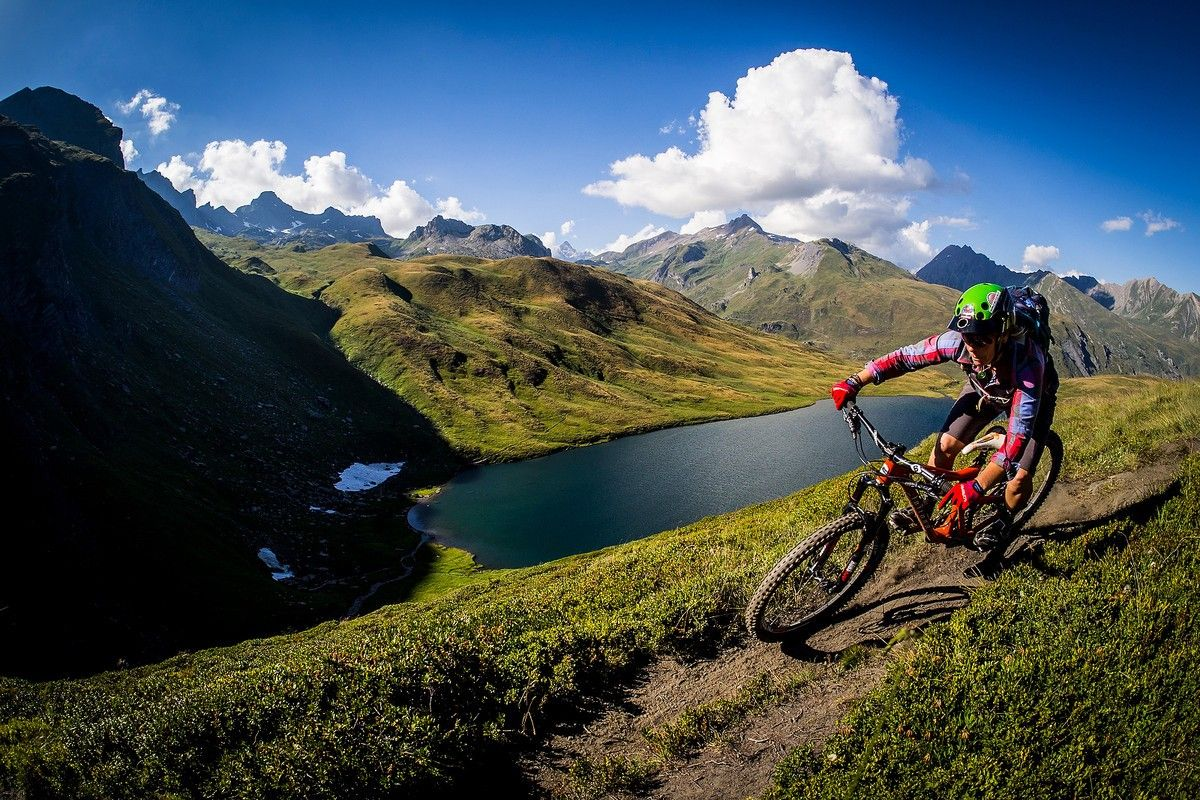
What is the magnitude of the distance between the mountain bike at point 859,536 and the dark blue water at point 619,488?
8046 centimetres

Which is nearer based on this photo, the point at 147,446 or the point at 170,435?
the point at 147,446

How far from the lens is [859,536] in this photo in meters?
9.69

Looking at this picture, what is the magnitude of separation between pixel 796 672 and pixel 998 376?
19.3 ft

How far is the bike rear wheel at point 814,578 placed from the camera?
903cm

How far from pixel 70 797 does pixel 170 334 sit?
154 m

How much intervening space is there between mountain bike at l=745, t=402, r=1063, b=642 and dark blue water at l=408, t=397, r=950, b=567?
80456mm

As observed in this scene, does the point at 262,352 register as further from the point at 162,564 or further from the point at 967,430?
the point at 967,430

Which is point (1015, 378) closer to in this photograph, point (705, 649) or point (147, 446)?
point (705, 649)

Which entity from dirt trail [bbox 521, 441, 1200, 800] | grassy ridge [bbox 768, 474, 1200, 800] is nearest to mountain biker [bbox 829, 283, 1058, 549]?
dirt trail [bbox 521, 441, 1200, 800]

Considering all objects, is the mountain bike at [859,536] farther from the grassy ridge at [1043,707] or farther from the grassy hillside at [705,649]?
the grassy ridge at [1043,707]

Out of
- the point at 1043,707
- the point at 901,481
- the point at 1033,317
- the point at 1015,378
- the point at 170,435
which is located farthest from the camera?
the point at 170,435

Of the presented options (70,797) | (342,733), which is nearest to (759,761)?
(342,733)

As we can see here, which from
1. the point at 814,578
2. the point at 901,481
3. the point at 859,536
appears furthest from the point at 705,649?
Answer: the point at 901,481

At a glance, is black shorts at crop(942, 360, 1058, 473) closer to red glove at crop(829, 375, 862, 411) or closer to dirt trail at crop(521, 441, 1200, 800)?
red glove at crop(829, 375, 862, 411)
